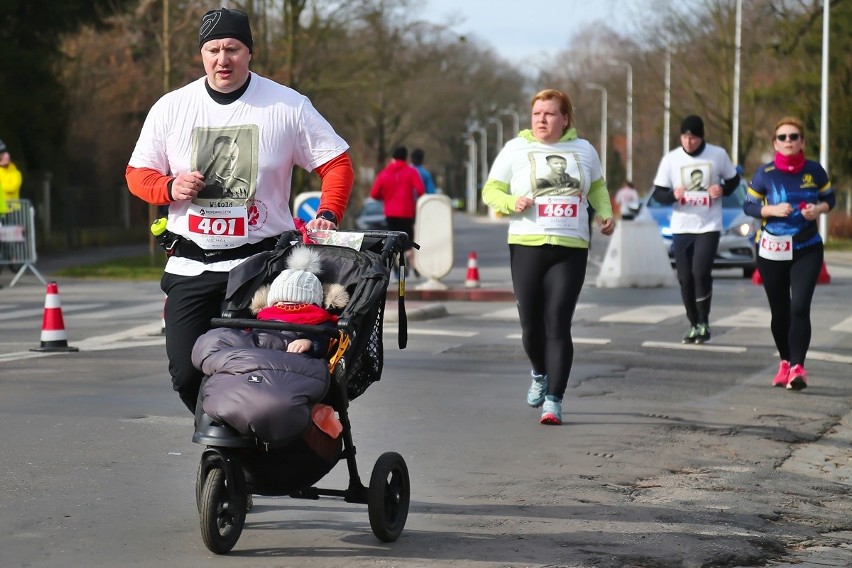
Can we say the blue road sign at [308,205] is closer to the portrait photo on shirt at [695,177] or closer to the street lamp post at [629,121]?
the portrait photo on shirt at [695,177]

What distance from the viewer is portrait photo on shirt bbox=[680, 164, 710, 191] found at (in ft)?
45.3

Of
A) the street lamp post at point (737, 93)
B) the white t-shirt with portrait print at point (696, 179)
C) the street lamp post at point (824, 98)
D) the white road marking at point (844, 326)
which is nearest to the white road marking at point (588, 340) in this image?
the white t-shirt with portrait print at point (696, 179)

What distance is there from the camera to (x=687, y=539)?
5996 millimetres

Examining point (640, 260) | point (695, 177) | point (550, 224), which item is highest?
point (695, 177)

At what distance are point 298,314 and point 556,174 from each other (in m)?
3.88

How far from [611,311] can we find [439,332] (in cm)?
334

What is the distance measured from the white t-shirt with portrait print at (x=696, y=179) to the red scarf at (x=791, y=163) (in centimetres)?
265

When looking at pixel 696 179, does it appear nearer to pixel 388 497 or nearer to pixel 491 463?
pixel 491 463

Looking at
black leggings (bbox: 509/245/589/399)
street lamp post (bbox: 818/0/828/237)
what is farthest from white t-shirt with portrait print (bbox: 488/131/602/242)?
street lamp post (bbox: 818/0/828/237)

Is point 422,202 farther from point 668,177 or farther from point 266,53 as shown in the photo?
point 266,53

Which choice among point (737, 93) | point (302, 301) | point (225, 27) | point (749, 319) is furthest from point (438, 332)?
point (737, 93)

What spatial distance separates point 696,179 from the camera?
546 inches

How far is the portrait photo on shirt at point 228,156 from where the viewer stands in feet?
20.0

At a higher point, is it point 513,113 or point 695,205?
point 513,113
